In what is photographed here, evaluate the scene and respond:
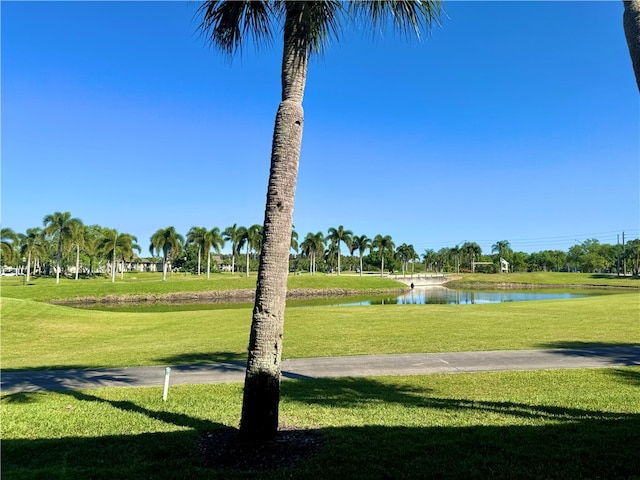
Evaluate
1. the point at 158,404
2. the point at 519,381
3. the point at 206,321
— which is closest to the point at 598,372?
the point at 519,381

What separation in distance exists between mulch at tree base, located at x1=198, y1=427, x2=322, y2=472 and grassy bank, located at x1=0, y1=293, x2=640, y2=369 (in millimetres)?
7300

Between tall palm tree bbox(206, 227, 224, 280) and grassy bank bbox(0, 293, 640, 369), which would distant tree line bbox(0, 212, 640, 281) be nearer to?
tall palm tree bbox(206, 227, 224, 280)

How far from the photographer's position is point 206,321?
74.9 ft

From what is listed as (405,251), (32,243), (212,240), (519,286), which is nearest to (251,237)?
(212,240)

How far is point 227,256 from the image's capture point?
19012cm

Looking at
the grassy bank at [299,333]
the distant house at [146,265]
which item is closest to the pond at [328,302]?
the grassy bank at [299,333]

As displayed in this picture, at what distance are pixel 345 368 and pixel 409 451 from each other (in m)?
6.12

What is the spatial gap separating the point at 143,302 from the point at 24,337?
3076 cm

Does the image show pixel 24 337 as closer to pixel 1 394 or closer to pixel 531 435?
pixel 1 394

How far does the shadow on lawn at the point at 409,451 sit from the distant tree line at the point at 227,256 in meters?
35.6

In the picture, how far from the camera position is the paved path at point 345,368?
1010 centimetres

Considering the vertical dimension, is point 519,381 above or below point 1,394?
above

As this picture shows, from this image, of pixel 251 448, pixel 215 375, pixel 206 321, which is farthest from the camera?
pixel 206 321

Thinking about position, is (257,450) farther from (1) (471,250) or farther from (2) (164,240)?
(1) (471,250)
